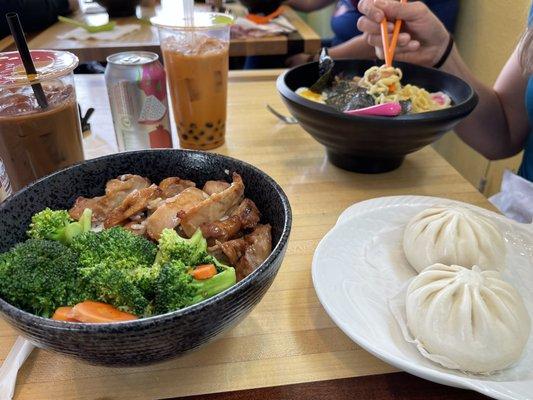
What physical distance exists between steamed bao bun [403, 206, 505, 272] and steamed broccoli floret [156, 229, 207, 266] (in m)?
0.41

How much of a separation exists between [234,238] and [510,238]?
548 millimetres

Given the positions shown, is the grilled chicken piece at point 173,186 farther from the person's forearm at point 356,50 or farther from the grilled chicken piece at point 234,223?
the person's forearm at point 356,50

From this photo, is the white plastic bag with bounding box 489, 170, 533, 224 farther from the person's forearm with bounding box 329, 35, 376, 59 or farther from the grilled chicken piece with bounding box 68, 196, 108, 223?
the person's forearm with bounding box 329, 35, 376, 59

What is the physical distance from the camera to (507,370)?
2.08 ft

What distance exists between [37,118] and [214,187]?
428 millimetres

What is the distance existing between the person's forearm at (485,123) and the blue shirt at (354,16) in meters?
1.08

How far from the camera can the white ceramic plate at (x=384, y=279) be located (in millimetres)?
592

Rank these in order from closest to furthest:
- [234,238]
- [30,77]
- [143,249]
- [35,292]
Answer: [35,292] → [143,249] → [234,238] → [30,77]

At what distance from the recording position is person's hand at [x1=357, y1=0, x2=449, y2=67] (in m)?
1.34

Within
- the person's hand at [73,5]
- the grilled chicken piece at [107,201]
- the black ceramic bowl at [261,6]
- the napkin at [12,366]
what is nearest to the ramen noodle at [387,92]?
the grilled chicken piece at [107,201]

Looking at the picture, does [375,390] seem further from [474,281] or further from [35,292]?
[35,292]

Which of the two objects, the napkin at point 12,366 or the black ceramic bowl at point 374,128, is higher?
the black ceramic bowl at point 374,128

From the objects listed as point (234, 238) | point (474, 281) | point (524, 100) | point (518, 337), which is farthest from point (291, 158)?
point (524, 100)

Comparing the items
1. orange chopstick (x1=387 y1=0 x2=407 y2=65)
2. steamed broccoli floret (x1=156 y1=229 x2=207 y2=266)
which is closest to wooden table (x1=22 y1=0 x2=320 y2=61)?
orange chopstick (x1=387 y1=0 x2=407 y2=65)
